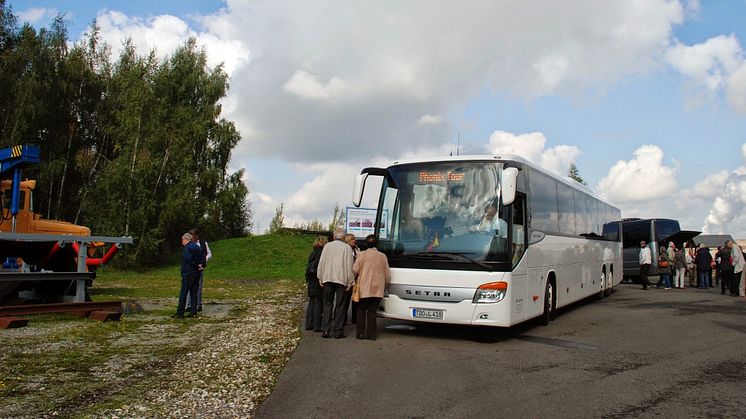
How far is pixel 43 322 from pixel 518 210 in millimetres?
9601

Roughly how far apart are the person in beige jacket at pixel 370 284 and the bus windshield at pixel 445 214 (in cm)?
41

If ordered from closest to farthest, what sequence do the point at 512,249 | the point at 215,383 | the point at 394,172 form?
the point at 215,383, the point at 512,249, the point at 394,172

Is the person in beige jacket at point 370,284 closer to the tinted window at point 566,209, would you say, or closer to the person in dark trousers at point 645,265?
the tinted window at point 566,209

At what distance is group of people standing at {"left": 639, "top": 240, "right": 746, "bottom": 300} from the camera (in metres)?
21.4

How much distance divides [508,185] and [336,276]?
3361 mm

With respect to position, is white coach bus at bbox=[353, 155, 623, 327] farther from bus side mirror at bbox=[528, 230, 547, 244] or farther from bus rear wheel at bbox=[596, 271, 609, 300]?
bus rear wheel at bbox=[596, 271, 609, 300]

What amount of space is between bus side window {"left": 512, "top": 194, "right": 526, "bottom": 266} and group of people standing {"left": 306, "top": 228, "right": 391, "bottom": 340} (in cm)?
220

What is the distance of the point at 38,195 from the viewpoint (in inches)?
1545

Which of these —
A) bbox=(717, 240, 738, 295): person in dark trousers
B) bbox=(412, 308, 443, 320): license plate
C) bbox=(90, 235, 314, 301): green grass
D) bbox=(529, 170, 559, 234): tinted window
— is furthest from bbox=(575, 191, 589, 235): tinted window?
bbox=(90, 235, 314, 301): green grass

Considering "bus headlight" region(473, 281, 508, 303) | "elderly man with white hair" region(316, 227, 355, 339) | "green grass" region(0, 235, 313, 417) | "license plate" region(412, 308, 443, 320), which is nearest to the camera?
"green grass" region(0, 235, 313, 417)

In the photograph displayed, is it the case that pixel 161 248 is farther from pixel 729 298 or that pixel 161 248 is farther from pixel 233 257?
pixel 729 298

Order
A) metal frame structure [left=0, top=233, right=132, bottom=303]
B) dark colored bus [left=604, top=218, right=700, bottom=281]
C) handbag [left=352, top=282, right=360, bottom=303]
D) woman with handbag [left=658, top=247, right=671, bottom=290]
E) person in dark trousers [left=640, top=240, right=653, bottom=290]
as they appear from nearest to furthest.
→ handbag [left=352, top=282, right=360, bottom=303]
metal frame structure [left=0, top=233, right=132, bottom=303]
person in dark trousers [left=640, top=240, right=653, bottom=290]
woman with handbag [left=658, top=247, right=671, bottom=290]
dark colored bus [left=604, top=218, right=700, bottom=281]

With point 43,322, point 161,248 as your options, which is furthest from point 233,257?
point 43,322

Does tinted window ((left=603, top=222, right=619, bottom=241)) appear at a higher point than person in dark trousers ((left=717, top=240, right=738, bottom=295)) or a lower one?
higher
